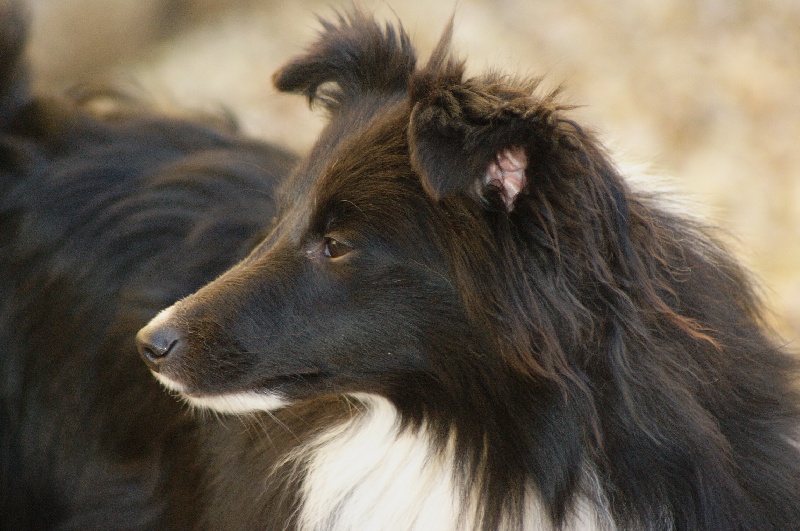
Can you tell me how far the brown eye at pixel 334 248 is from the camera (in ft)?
8.98

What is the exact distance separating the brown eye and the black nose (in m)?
0.49

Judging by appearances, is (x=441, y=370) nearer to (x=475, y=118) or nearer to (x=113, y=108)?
(x=475, y=118)

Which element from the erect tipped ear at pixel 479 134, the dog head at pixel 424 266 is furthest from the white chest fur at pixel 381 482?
the erect tipped ear at pixel 479 134

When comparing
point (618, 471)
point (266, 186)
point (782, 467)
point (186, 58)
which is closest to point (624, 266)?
point (618, 471)

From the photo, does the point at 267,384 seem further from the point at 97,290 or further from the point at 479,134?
the point at 97,290

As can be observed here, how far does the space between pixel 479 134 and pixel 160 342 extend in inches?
45.0

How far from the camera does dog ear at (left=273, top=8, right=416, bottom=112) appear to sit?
3150 millimetres

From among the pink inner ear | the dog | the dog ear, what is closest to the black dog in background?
the dog

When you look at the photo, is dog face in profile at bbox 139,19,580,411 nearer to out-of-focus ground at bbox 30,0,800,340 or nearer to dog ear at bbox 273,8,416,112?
dog ear at bbox 273,8,416,112

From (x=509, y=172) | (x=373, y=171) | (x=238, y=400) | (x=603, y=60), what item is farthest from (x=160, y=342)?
(x=603, y=60)

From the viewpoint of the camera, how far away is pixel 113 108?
439cm

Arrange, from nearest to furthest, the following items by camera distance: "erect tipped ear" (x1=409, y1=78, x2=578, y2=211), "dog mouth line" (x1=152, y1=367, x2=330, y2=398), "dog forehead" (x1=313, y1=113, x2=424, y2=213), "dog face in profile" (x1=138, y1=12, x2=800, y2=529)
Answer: "erect tipped ear" (x1=409, y1=78, x2=578, y2=211)
"dog face in profile" (x1=138, y1=12, x2=800, y2=529)
"dog forehead" (x1=313, y1=113, x2=424, y2=213)
"dog mouth line" (x1=152, y1=367, x2=330, y2=398)

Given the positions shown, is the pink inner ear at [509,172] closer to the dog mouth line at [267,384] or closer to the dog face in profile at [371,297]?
the dog face in profile at [371,297]

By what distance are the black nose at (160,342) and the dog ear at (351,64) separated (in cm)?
99
